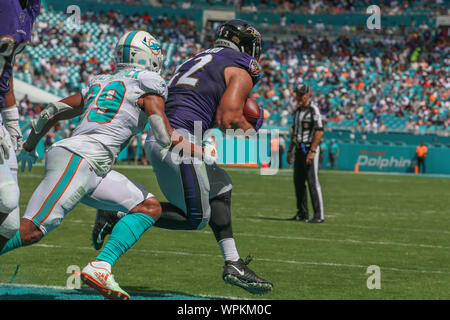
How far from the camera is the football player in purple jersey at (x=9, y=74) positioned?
4.21 metres

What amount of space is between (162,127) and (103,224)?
110cm

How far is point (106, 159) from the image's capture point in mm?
5008

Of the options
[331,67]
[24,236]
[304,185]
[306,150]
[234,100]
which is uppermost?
[234,100]

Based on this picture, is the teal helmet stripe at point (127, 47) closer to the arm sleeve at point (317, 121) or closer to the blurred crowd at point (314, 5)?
the arm sleeve at point (317, 121)

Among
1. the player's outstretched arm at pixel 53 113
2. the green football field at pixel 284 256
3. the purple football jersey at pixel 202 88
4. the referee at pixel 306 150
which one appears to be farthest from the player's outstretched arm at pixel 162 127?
the referee at pixel 306 150

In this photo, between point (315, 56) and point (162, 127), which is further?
point (315, 56)

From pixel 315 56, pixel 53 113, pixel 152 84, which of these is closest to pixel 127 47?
pixel 152 84

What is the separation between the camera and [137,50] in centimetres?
530

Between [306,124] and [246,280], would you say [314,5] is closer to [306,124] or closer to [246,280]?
[306,124]

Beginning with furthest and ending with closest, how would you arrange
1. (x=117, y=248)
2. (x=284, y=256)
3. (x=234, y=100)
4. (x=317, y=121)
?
(x=317, y=121)
(x=284, y=256)
(x=234, y=100)
(x=117, y=248)

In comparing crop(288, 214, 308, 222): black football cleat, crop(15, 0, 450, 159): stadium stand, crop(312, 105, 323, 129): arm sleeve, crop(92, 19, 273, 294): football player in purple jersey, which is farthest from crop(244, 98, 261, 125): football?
crop(15, 0, 450, 159): stadium stand

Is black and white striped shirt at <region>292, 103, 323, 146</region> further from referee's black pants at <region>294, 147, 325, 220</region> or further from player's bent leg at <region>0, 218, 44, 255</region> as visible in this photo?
player's bent leg at <region>0, 218, 44, 255</region>

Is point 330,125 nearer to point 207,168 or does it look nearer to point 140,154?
point 140,154

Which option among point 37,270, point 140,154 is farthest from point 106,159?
point 140,154
